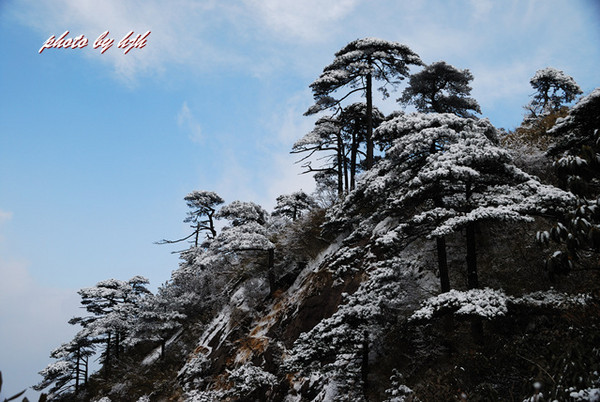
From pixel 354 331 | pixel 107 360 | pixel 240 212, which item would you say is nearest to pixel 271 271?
pixel 240 212

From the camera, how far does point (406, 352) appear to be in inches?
374

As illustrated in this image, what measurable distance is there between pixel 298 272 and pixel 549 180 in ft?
36.6

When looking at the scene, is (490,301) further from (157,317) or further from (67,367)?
(67,367)

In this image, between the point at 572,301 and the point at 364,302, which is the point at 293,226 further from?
the point at 572,301

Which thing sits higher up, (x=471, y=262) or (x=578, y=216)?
(x=578, y=216)

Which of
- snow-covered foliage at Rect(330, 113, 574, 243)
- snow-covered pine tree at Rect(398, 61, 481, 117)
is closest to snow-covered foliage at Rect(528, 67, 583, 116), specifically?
snow-covered pine tree at Rect(398, 61, 481, 117)

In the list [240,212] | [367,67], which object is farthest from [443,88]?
[240,212]

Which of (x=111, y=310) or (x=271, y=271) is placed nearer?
(x=271, y=271)

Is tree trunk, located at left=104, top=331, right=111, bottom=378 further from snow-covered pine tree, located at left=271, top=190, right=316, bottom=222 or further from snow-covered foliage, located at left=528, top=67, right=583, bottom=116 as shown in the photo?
snow-covered foliage, located at left=528, top=67, right=583, bottom=116

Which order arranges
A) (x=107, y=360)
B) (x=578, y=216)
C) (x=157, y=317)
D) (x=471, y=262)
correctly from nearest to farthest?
(x=578, y=216) → (x=471, y=262) → (x=157, y=317) → (x=107, y=360)

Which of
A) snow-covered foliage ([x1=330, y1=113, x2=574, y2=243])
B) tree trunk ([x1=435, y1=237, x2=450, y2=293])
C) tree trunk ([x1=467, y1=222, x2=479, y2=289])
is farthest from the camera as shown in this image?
tree trunk ([x1=435, y1=237, x2=450, y2=293])

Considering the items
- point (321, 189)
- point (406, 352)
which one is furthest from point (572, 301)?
point (321, 189)

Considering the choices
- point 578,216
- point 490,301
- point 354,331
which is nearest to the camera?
point 578,216

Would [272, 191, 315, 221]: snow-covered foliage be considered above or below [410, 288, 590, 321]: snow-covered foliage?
above
